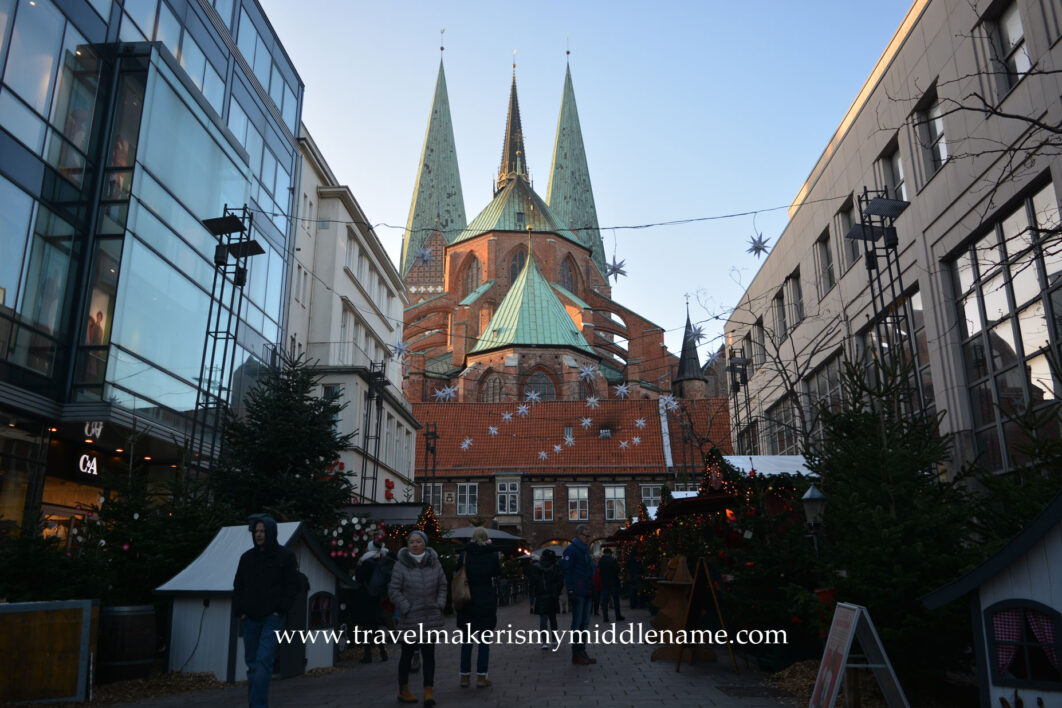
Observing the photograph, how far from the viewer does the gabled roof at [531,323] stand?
5650 cm

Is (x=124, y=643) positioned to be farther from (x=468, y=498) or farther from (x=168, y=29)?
(x=468, y=498)

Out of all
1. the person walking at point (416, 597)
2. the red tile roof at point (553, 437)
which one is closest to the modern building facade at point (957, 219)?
the person walking at point (416, 597)

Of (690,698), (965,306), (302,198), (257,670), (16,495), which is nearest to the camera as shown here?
(257,670)

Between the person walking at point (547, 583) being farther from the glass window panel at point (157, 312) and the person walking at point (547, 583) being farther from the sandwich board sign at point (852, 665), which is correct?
the glass window panel at point (157, 312)

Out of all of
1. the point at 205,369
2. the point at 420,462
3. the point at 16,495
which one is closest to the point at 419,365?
the point at 420,462

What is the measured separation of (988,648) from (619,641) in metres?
8.31

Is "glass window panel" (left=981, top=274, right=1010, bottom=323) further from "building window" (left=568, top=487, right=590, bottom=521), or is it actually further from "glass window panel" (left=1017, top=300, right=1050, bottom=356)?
"building window" (left=568, top=487, right=590, bottom=521)

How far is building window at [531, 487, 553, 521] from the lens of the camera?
4194cm

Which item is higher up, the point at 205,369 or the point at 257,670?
the point at 205,369

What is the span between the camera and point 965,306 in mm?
14438

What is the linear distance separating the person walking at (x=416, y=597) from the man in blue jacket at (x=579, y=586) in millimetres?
3080

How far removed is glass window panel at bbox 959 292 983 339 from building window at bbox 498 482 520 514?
1168 inches

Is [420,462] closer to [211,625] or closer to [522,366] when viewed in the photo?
[522,366]

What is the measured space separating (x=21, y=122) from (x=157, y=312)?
423 cm
